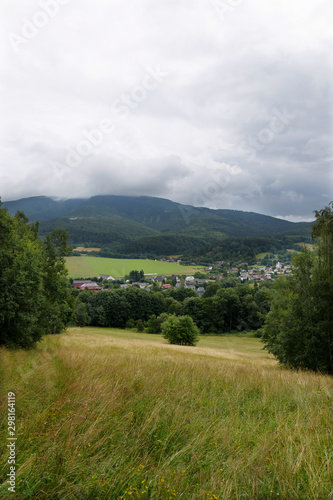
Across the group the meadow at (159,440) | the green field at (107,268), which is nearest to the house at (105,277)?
the green field at (107,268)

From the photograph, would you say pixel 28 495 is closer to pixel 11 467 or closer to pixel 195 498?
pixel 11 467

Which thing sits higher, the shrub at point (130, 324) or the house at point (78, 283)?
the house at point (78, 283)

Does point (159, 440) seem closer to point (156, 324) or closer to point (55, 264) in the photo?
point (55, 264)

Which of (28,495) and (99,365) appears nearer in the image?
(28,495)

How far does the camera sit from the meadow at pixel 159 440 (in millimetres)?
2680

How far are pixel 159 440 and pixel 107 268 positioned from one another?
12073 cm

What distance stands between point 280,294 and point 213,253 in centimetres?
15473

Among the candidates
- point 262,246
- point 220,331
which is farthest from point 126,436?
point 262,246

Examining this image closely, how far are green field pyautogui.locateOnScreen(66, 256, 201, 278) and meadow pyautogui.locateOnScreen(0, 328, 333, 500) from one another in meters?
87.7

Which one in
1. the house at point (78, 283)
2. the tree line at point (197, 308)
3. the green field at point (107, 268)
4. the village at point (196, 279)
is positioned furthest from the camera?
the green field at point (107, 268)

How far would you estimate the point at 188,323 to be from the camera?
42312 millimetres

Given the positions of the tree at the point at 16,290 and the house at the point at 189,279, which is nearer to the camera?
the tree at the point at 16,290

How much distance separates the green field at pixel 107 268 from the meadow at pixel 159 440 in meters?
87.7

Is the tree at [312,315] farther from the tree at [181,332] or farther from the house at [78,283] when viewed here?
the house at [78,283]
